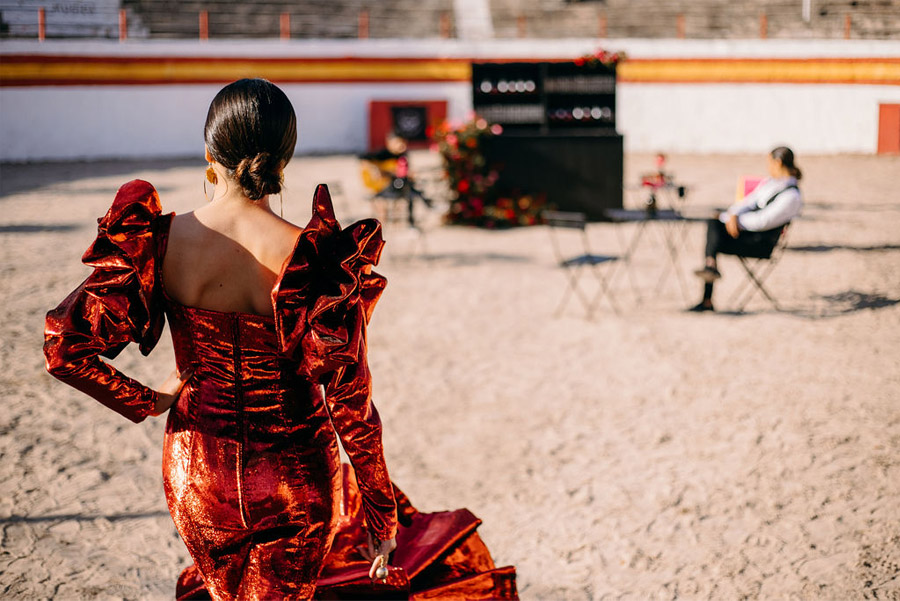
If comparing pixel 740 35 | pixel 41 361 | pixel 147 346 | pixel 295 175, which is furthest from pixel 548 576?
pixel 740 35

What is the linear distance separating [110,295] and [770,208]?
5978 mm

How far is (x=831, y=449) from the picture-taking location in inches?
175

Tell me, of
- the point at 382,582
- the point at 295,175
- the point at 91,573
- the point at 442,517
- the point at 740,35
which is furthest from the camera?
the point at 740,35

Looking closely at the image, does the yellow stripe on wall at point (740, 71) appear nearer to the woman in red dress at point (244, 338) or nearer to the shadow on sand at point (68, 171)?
the shadow on sand at point (68, 171)

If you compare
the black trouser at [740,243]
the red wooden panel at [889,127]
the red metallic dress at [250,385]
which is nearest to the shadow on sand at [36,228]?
the black trouser at [740,243]

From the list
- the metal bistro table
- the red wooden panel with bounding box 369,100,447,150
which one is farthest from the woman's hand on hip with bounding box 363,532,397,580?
the red wooden panel with bounding box 369,100,447,150

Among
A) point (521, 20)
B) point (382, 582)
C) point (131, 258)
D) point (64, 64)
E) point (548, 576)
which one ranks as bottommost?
point (548, 576)

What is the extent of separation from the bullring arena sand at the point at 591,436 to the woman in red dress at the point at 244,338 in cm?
157

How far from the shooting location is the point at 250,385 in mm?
1860

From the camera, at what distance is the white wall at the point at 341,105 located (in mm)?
16938

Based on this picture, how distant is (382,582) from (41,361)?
15.1 ft

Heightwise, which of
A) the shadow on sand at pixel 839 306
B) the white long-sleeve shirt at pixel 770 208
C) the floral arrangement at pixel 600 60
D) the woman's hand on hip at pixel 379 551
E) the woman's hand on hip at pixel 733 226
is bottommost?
the shadow on sand at pixel 839 306

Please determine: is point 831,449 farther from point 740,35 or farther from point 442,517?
point 740,35

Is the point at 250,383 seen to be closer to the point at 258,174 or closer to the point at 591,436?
the point at 258,174
